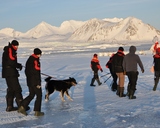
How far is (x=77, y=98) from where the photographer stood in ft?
28.0

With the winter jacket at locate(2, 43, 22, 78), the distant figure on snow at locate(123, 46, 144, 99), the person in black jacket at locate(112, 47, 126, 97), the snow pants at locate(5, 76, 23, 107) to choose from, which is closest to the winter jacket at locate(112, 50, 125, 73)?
the person in black jacket at locate(112, 47, 126, 97)

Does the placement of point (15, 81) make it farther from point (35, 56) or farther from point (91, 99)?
point (91, 99)

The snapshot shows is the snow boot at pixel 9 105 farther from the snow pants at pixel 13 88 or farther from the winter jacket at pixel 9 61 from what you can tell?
the winter jacket at pixel 9 61

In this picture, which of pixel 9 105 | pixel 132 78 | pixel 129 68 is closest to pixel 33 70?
pixel 9 105

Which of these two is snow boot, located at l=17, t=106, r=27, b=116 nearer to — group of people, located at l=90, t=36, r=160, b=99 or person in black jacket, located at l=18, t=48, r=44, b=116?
person in black jacket, located at l=18, t=48, r=44, b=116

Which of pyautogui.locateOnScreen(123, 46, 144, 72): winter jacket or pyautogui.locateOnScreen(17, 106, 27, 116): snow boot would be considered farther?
pyautogui.locateOnScreen(123, 46, 144, 72): winter jacket

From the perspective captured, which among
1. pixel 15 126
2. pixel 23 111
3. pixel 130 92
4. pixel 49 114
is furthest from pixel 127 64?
pixel 15 126

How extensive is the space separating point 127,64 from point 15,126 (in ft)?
12.2

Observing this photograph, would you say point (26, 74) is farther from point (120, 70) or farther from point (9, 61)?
point (120, 70)

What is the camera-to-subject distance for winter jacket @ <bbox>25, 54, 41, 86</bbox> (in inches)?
237

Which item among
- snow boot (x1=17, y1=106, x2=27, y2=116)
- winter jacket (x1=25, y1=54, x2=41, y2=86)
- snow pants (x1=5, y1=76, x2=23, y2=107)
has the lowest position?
snow boot (x1=17, y1=106, x2=27, y2=116)

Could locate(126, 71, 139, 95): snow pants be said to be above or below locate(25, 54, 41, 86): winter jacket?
below

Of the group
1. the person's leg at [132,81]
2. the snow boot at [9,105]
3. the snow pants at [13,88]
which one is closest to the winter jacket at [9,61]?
the snow pants at [13,88]

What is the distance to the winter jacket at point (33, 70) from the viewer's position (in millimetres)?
6012
